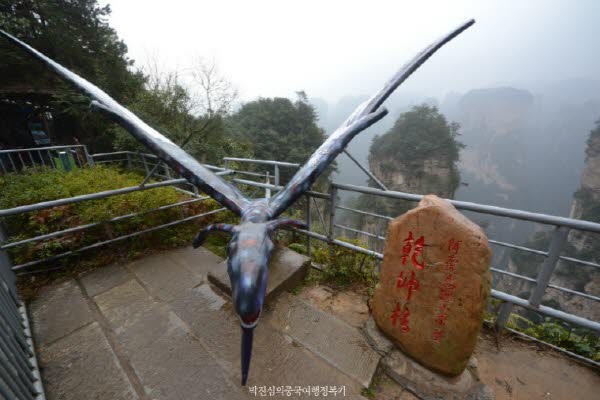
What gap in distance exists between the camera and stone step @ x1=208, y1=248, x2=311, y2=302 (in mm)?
3008

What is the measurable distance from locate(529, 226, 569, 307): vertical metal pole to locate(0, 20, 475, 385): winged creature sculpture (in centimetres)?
173

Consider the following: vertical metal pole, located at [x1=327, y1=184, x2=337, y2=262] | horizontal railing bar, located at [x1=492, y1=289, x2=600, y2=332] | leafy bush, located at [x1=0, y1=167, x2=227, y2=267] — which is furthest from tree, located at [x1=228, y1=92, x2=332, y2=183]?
horizontal railing bar, located at [x1=492, y1=289, x2=600, y2=332]

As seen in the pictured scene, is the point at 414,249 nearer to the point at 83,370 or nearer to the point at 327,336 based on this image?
the point at 327,336

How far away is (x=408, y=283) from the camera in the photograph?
2236 millimetres

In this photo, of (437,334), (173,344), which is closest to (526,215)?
(437,334)

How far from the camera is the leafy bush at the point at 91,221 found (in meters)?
3.52

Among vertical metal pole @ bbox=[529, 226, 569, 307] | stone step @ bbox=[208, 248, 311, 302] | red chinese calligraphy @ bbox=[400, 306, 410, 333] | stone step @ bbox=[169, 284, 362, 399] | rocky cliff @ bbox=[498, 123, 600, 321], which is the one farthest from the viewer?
rocky cliff @ bbox=[498, 123, 600, 321]

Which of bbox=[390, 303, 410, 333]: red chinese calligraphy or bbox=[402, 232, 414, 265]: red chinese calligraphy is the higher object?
bbox=[402, 232, 414, 265]: red chinese calligraphy

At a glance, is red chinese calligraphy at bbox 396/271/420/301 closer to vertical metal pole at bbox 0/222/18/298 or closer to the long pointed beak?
the long pointed beak

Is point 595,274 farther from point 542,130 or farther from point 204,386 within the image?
point 542,130

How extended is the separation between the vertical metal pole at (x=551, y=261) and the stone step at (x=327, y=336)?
154 cm

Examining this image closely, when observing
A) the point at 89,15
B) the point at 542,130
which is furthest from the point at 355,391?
the point at 542,130

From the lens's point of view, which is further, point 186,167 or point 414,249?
point 186,167

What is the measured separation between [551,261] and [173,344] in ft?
11.4
